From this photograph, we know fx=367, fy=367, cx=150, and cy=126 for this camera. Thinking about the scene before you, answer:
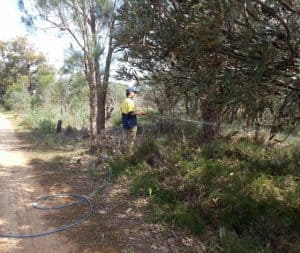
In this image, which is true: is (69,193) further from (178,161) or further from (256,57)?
(256,57)

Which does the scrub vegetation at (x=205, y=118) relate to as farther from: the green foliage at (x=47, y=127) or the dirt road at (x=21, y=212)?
the green foliage at (x=47, y=127)

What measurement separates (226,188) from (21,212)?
3.31 metres

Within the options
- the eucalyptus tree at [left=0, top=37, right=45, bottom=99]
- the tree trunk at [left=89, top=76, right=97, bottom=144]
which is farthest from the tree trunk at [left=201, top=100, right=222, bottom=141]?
the eucalyptus tree at [left=0, top=37, right=45, bottom=99]

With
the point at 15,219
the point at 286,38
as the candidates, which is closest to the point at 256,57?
the point at 286,38

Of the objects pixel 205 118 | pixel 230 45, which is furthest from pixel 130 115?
pixel 230 45

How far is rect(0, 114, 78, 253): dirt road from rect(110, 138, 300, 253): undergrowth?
1.56 m

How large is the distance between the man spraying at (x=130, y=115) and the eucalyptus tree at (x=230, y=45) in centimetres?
378

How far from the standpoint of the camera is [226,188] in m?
5.86

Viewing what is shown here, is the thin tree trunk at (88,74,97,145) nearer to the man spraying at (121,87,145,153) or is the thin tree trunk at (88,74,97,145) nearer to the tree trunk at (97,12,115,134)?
the tree trunk at (97,12,115,134)

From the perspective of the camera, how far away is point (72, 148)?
37.1 ft

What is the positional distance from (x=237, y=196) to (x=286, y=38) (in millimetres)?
2764

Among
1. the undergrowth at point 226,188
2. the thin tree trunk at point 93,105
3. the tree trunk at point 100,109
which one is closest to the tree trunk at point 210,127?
the undergrowth at point 226,188

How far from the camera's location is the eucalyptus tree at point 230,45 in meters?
3.53

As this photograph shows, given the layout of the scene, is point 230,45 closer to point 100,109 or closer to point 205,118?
point 205,118
